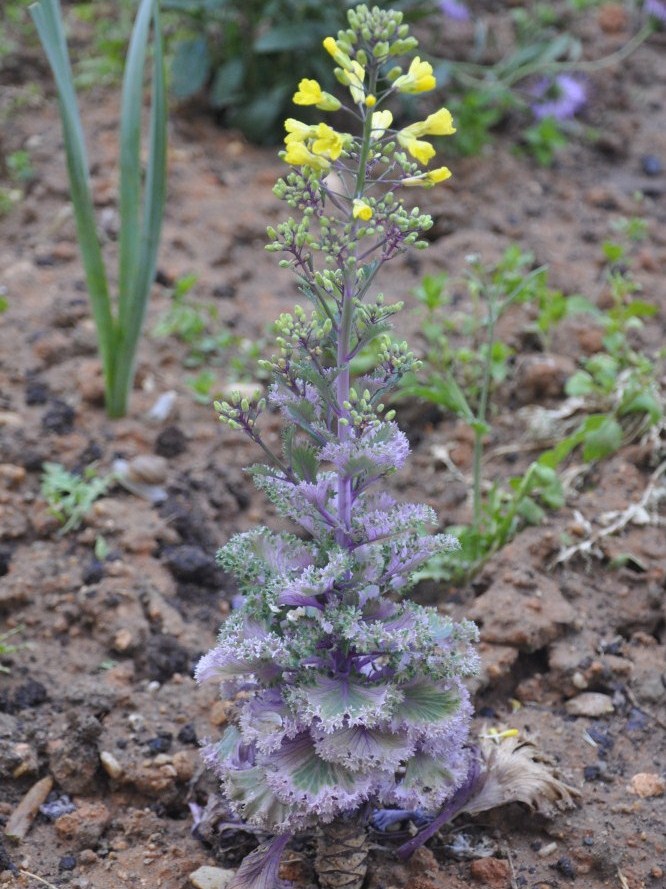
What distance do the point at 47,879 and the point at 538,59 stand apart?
403cm

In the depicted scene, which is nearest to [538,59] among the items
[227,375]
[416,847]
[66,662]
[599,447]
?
[227,375]

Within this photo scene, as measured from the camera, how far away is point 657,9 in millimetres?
4621

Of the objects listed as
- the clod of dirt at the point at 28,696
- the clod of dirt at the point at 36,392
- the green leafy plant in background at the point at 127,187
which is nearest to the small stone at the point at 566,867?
the clod of dirt at the point at 28,696

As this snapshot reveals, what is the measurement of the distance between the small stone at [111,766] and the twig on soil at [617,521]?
110cm

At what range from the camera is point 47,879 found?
181 cm

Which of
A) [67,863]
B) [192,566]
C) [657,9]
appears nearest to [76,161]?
[192,566]

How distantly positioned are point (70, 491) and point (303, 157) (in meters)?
1.57

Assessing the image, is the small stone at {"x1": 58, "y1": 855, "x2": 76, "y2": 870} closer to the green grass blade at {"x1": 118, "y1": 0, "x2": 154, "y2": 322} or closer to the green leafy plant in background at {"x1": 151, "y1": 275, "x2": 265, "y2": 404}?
the green grass blade at {"x1": 118, "y1": 0, "x2": 154, "y2": 322}

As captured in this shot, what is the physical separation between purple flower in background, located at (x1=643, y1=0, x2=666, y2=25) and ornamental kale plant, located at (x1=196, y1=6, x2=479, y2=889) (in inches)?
137

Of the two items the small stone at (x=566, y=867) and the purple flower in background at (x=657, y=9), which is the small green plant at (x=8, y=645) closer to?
the small stone at (x=566, y=867)

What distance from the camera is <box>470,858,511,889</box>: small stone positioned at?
1.81m

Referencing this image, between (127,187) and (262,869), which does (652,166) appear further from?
(262,869)

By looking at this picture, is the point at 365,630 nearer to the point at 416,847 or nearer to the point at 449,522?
the point at 416,847

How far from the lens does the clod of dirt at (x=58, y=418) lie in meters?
3.04
